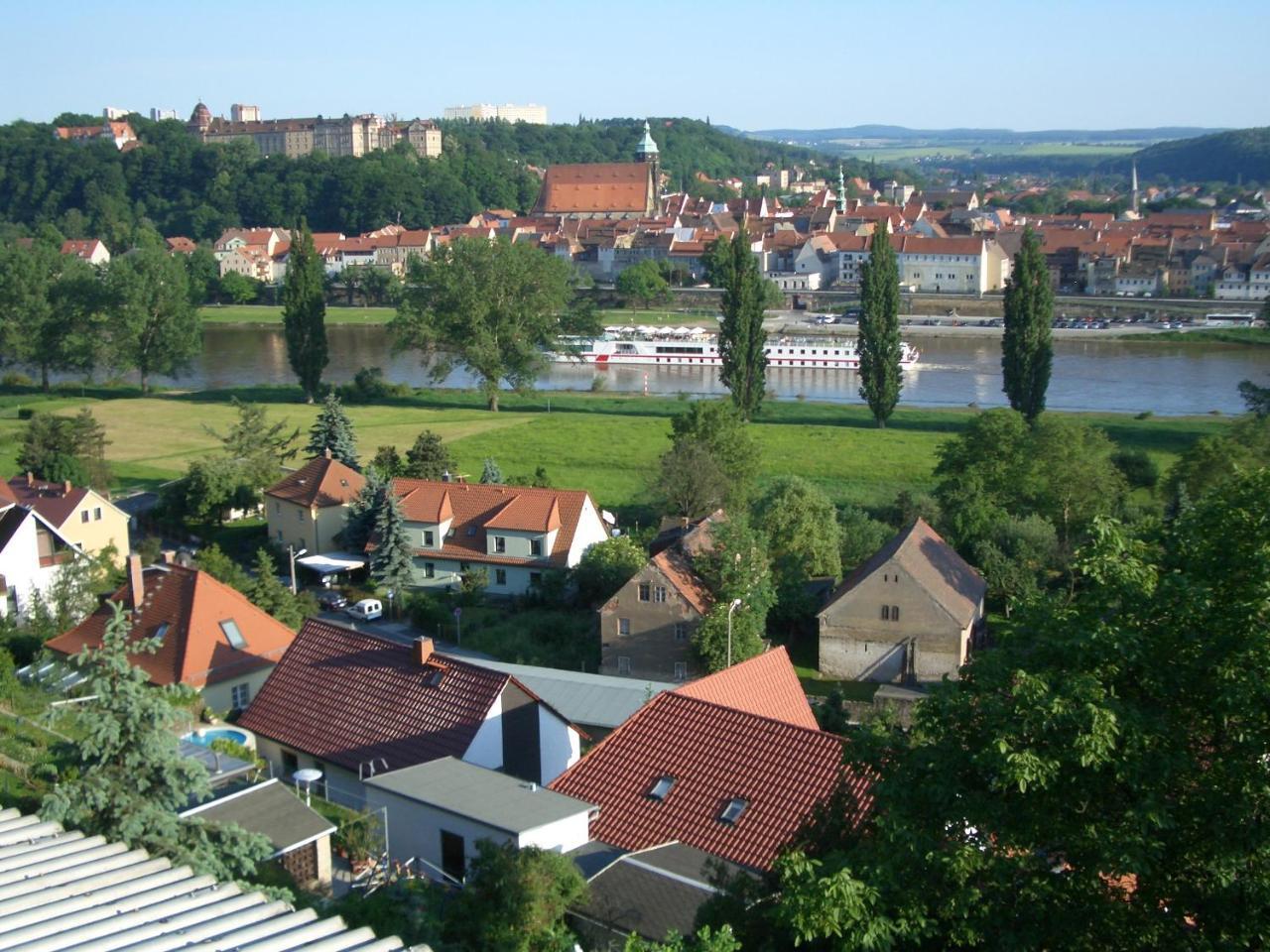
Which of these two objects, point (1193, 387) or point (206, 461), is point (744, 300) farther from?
point (1193, 387)

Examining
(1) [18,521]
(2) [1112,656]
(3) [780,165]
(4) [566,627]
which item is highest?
(3) [780,165]

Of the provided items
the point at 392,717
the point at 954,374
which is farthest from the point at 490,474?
the point at 954,374

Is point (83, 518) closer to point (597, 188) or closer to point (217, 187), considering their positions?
point (217, 187)

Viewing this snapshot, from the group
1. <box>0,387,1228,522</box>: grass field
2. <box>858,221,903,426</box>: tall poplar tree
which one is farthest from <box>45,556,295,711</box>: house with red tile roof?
<box>858,221,903,426</box>: tall poplar tree

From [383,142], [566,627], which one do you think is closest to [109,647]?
[566,627]

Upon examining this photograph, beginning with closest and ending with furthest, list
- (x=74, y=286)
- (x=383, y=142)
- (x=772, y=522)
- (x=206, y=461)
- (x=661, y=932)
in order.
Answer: (x=661, y=932), (x=772, y=522), (x=206, y=461), (x=74, y=286), (x=383, y=142)

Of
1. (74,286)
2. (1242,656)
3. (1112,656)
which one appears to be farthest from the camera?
(74,286)

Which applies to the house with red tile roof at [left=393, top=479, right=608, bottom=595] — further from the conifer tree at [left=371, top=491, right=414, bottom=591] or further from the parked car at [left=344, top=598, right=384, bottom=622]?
the parked car at [left=344, top=598, right=384, bottom=622]
